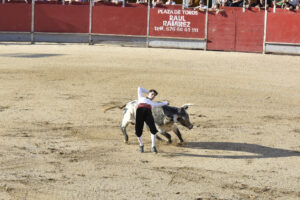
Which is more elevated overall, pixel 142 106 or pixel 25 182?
pixel 142 106

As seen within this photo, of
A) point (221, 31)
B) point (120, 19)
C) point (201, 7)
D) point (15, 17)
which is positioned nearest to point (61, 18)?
point (15, 17)

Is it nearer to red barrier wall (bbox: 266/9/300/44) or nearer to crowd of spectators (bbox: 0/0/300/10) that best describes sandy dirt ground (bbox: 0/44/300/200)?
red barrier wall (bbox: 266/9/300/44)

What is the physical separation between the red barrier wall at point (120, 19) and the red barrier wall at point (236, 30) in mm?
2970

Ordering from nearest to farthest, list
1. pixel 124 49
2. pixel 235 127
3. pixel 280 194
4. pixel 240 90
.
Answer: pixel 280 194
pixel 235 127
pixel 240 90
pixel 124 49

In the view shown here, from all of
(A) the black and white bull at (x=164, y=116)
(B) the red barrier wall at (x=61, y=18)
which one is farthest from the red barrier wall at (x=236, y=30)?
(A) the black and white bull at (x=164, y=116)

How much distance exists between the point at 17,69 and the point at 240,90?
7257 millimetres

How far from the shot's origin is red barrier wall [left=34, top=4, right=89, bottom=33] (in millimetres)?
27406

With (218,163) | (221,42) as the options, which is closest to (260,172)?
(218,163)

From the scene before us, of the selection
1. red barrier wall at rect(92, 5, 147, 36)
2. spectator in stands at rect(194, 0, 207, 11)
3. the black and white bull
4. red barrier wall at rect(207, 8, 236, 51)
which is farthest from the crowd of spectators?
the black and white bull

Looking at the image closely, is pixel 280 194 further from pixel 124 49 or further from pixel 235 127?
pixel 124 49

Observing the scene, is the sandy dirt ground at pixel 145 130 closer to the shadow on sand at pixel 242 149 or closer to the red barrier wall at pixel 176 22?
the shadow on sand at pixel 242 149

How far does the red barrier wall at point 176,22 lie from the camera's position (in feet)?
87.1

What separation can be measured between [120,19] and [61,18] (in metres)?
2.60

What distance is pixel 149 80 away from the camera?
19.0 meters
